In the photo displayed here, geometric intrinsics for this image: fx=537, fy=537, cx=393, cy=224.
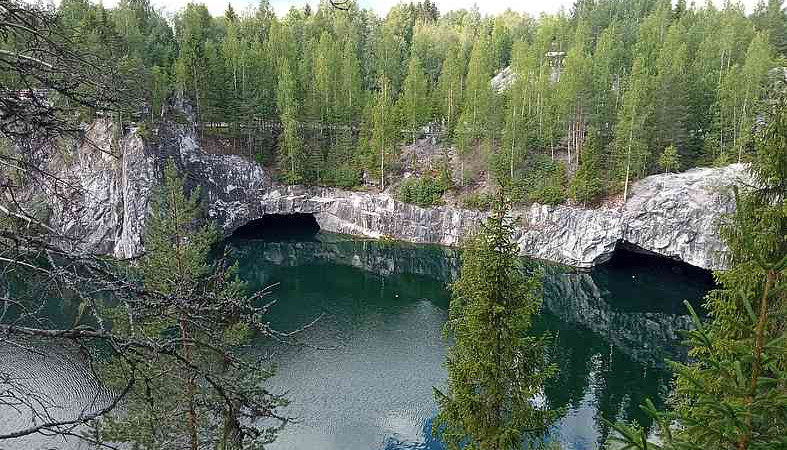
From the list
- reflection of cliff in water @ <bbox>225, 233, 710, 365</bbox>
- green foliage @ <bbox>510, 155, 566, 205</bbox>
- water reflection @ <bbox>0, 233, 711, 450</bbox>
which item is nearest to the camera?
water reflection @ <bbox>0, 233, 711, 450</bbox>

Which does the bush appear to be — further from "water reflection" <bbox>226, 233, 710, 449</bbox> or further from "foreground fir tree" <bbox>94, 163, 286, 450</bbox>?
"foreground fir tree" <bbox>94, 163, 286, 450</bbox>

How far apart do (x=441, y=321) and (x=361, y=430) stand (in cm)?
936

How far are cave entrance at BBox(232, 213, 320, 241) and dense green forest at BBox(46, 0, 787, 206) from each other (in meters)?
3.83

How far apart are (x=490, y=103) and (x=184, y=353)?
30491mm

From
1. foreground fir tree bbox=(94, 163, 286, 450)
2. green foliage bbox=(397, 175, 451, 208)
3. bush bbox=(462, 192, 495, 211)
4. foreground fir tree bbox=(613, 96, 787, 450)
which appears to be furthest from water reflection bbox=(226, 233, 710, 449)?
foreground fir tree bbox=(613, 96, 787, 450)

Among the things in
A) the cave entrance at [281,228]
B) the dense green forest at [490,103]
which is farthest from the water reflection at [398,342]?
the dense green forest at [490,103]

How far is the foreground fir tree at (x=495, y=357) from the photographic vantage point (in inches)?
346

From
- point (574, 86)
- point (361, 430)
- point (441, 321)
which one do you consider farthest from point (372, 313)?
point (574, 86)

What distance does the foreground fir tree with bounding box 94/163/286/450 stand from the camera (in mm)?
2529

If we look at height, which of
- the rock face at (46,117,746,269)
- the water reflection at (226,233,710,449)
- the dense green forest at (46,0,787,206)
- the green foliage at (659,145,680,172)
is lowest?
the water reflection at (226,233,710,449)

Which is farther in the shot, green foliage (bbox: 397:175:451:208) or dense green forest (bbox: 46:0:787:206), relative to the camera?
green foliage (bbox: 397:175:451:208)

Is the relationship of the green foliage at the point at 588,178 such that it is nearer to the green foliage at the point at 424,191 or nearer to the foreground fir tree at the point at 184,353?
the green foliage at the point at 424,191

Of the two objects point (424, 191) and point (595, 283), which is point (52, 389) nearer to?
point (424, 191)

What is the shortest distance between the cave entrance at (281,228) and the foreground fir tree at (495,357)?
29919 millimetres
